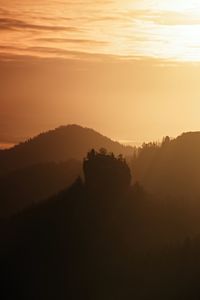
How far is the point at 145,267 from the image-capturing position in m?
182

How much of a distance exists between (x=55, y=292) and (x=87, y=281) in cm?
698

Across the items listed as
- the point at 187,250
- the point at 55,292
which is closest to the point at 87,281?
the point at 55,292

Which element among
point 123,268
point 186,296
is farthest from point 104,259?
point 186,296

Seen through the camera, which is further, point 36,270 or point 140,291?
point 36,270

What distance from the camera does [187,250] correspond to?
606 feet

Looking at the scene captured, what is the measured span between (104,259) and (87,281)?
33.0 feet

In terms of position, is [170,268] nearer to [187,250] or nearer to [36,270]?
[187,250]

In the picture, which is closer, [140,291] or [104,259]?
[140,291]

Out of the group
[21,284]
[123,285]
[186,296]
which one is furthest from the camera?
[21,284]

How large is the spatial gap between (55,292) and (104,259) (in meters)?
15.2

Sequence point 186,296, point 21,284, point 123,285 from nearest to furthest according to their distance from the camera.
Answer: point 186,296, point 123,285, point 21,284

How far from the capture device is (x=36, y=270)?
19600 centimetres

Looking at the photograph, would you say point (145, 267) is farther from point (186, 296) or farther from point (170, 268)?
point (186, 296)

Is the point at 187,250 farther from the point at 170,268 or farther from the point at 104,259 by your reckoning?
the point at 104,259
